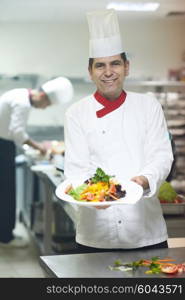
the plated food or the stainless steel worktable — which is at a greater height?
the plated food

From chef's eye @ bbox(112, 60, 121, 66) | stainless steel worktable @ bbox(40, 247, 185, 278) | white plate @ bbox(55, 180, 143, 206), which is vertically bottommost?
stainless steel worktable @ bbox(40, 247, 185, 278)

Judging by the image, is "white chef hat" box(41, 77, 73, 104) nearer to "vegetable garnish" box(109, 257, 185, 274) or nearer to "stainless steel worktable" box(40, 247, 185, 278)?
"stainless steel worktable" box(40, 247, 185, 278)

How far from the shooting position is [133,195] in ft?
6.86

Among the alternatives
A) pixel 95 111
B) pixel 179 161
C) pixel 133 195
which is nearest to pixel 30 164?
pixel 179 161

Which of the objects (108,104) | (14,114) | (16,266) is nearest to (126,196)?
(108,104)

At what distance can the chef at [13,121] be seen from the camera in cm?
291

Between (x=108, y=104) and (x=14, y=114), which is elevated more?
(x=108, y=104)

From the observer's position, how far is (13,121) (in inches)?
119

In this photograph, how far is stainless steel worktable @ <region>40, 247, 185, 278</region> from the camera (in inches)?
77.9

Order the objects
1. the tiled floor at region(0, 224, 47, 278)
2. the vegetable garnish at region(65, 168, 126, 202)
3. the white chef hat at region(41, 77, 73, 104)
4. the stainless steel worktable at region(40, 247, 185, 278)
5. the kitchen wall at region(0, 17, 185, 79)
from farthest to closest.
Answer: the white chef hat at region(41, 77, 73, 104) → the kitchen wall at region(0, 17, 185, 79) → the tiled floor at region(0, 224, 47, 278) → the vegetable garnish at region(65, 168, 126, 202) → the stainless steel worktable at region(40, 247, 185, 278)

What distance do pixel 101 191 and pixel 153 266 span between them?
30 cm

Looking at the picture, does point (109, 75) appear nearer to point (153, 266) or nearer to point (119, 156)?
point (119, 156)

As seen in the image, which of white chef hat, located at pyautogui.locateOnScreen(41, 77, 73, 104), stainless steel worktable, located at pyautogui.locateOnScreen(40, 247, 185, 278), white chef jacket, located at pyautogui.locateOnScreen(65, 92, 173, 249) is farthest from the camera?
white chef hat, located at pyautogui.locateOnScreen(41, 77, 73, 104)

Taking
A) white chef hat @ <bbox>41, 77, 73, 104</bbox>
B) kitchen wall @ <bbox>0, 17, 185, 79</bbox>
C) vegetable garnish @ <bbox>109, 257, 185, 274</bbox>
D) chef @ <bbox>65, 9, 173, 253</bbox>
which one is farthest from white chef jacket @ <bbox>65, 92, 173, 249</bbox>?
white chef hat @ <bbox>41, 77, 73, 104</bbox>
